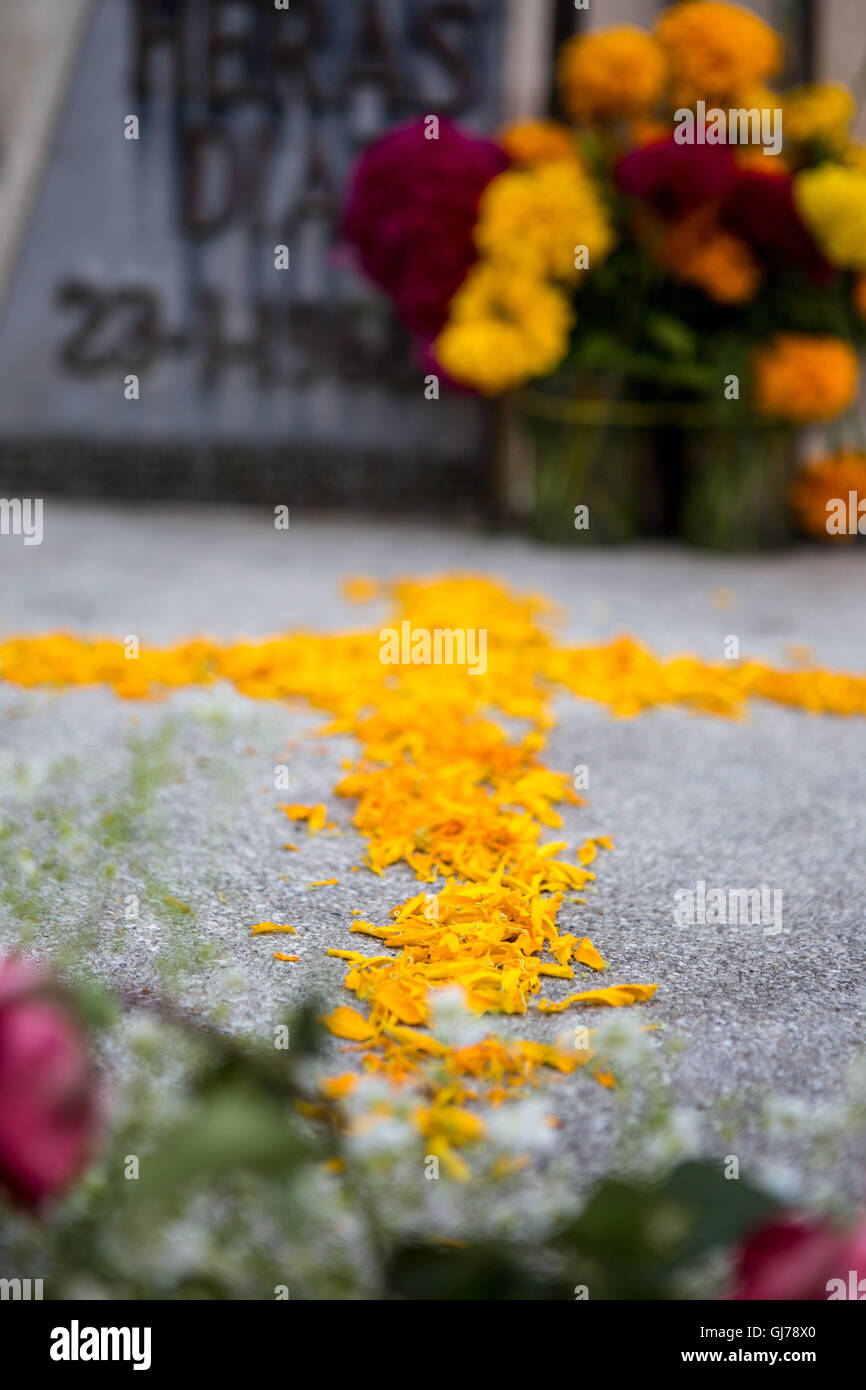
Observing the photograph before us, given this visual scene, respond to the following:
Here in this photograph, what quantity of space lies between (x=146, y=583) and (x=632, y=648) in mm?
1121

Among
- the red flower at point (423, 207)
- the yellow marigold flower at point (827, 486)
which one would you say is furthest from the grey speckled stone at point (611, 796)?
the red flower at point (423, 207)

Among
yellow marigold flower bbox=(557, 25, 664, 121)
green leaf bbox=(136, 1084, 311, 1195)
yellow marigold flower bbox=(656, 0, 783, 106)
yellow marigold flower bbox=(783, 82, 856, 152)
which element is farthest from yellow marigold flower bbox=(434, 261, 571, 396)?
green leaf bbox=(136, 1084, 311, 1195)

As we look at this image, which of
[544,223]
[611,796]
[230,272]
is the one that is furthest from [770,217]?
[611,796]

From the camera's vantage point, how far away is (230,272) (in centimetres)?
350

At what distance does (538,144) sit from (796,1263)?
3055 mm

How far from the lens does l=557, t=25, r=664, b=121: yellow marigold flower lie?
9.72ft

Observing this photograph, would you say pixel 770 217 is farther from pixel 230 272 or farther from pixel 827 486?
pixel 230 272

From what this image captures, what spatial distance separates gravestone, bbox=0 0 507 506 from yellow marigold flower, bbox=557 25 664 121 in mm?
401

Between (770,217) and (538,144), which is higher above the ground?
(538,144)

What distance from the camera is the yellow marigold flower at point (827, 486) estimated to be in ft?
10.9

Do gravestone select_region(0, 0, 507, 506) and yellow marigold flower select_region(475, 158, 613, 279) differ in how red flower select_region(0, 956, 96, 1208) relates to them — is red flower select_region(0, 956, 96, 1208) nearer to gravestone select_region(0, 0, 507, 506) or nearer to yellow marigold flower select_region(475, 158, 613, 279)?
yellow marigold flower select_region(475, 158, 613, 279)

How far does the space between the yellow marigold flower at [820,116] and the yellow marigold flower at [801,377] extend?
0.48 m

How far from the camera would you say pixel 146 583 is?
111 inches
